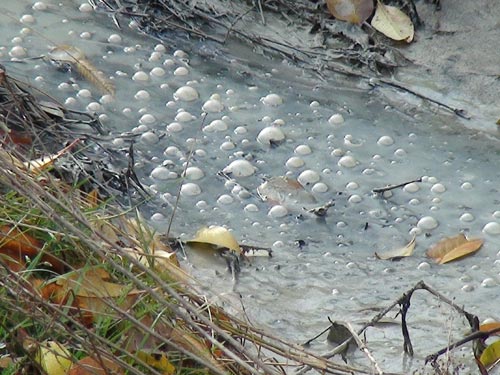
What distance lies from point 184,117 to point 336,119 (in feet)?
1.40

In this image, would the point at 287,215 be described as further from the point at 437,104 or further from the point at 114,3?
the point at 114,3

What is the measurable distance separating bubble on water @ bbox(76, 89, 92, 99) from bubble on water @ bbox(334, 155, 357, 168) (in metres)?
0.76

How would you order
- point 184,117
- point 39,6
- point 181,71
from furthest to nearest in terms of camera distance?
point 39,6
point 181,71
point 184,117

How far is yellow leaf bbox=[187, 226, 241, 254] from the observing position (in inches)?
78.1

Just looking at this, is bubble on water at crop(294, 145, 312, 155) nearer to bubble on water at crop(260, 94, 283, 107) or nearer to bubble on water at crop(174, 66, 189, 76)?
bubble on water at crop(260, 94, 283, 107)

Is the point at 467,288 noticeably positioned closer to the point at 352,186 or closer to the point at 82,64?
the point at 352,186

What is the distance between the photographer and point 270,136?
2.41 m

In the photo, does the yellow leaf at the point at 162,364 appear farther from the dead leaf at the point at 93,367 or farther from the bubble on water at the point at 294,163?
the bubble on water at the point at 294,163

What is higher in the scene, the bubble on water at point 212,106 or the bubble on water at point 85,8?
the bubble on water at point 212,106

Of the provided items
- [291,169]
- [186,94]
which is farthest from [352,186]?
[186,94]

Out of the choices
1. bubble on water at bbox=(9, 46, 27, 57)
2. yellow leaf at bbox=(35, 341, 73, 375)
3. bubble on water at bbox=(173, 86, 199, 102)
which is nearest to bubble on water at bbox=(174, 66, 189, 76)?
bubble on water at bbox=(173, 86, 199, 102)

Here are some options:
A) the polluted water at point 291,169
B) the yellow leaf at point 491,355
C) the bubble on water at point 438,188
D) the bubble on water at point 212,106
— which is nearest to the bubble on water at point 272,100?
the polluted water at point 291,169

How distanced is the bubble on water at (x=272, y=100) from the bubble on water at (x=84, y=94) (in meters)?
0.50

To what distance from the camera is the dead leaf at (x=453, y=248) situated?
79.0 inches
